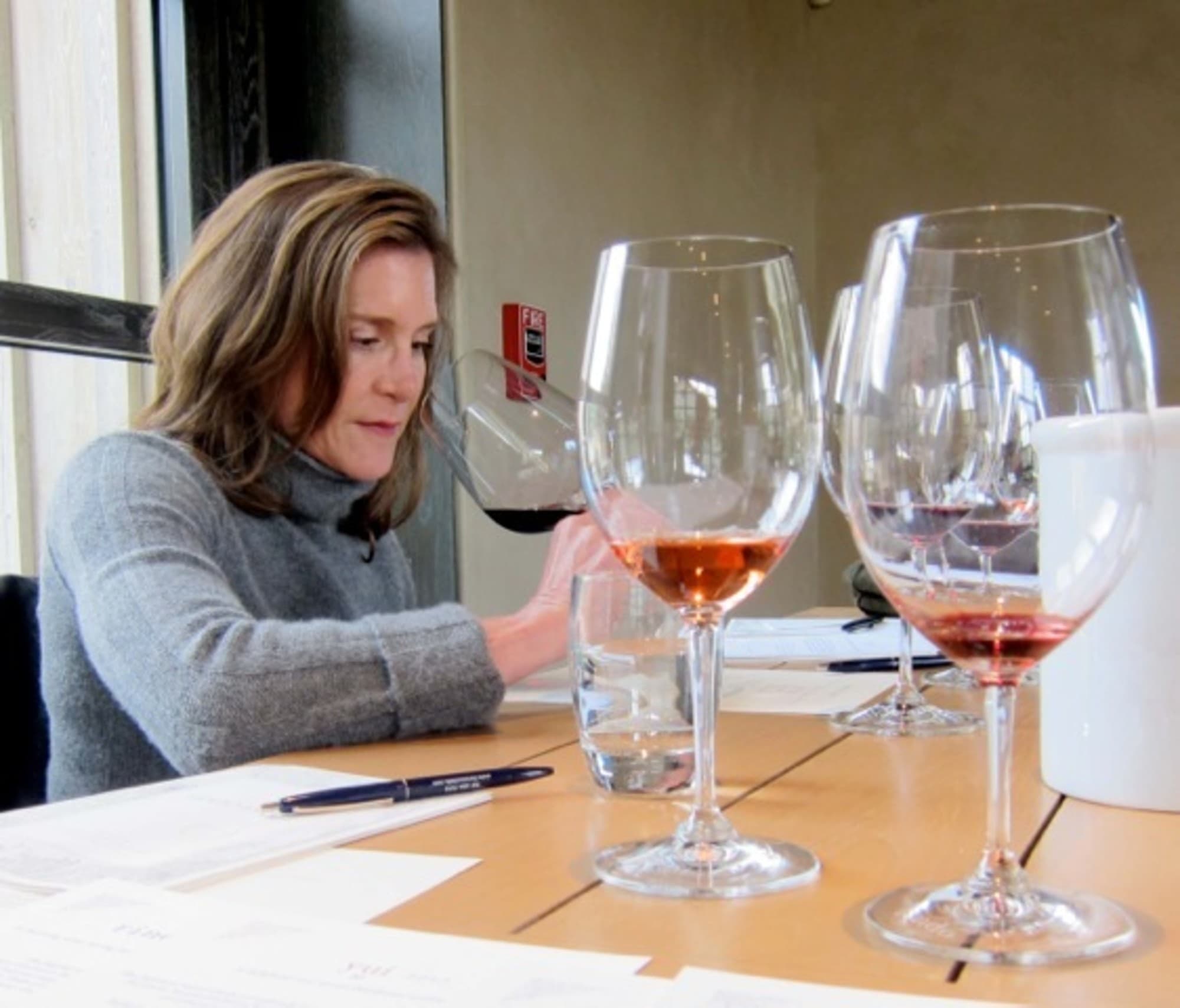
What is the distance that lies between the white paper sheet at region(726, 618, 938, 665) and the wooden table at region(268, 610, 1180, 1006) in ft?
1.43

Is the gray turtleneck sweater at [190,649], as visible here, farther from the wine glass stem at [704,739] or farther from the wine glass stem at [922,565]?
the wine glass stem at [922,565]

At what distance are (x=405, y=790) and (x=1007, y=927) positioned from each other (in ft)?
1.10

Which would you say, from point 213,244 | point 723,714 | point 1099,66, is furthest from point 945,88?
point 723,714

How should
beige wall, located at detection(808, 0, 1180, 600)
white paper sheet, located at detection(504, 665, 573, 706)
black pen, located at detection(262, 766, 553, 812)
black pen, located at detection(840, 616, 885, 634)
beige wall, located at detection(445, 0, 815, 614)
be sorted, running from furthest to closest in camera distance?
beige wall, located at detection(808, 0, 1180, 600) → beige wall, located at detection(445, 0, 815, 614) → black pen, located at detection(840, 616, 885, 634) → white paper sheet, located at detection(504, 665, 573, 706) → black pen, located at detection(262, 766, 553, 812)

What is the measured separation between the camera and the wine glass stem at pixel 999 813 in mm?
423

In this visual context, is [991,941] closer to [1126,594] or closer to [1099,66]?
[1126,594]

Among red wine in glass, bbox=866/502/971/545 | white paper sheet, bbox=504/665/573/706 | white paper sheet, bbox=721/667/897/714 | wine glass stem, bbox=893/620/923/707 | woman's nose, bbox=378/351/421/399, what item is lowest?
white paper sheet, bbox=504/665/573/706

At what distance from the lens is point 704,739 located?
521 mm

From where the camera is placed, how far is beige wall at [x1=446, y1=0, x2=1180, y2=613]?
2.55 m

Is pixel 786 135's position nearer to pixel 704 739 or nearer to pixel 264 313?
pixel 264 313

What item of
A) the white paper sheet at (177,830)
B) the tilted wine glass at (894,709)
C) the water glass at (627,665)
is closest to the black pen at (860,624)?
the tilted wine glass at (894,709)

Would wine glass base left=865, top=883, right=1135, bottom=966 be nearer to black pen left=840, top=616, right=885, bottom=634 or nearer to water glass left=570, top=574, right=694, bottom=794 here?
water glass left=570, top=574, right=694, bottom=794

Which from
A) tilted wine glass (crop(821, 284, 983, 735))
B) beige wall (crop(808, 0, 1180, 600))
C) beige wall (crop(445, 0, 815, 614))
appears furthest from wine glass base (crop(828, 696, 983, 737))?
beige wall (crop(808, 0, 1180, 600))

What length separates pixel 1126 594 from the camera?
645 millimetres
